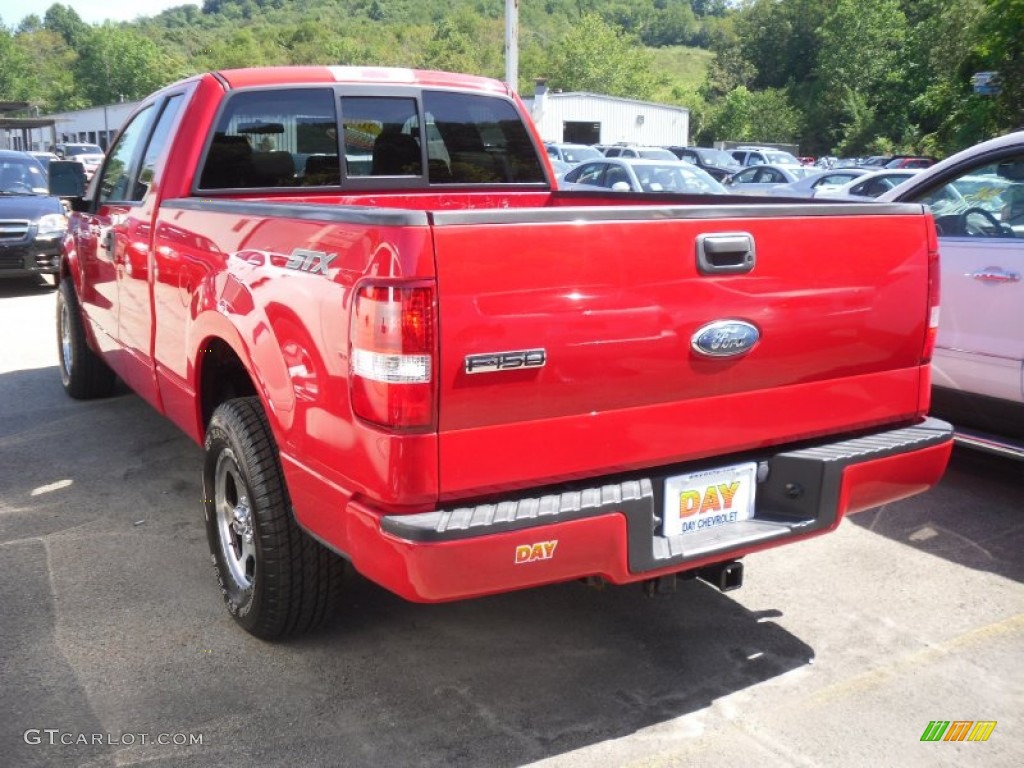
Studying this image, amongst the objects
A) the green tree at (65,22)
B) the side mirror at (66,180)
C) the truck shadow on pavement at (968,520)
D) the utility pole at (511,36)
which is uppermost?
the green tree at (65,22)

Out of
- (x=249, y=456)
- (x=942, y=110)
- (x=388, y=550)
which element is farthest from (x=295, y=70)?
(x=942, y=110)

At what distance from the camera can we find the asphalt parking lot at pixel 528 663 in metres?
2.92

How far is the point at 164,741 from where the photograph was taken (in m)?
2.92

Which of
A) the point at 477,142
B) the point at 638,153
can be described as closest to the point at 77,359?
the point at 477,142

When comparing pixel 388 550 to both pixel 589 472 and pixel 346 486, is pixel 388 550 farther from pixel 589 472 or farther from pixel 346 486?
pixel 589 472

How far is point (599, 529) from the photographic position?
2678mm

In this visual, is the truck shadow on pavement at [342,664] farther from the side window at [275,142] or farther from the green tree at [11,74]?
the green tree at [11,74]

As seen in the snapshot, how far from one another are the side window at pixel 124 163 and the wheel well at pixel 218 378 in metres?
1.32

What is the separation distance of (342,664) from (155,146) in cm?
274

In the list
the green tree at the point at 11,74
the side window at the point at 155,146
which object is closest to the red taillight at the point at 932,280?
the side window at the point at 155,146

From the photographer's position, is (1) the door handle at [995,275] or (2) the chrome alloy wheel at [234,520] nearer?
(2) the chrome alloy wheel at [234,520]

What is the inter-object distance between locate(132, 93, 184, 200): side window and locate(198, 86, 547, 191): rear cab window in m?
0.36

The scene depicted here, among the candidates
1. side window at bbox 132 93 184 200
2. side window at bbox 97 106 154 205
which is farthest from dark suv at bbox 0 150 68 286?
Result: side window at bbox 132 93 184 200

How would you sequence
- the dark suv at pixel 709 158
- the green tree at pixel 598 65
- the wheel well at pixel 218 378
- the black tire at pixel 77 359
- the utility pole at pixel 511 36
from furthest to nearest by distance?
the green tree at pixel 598 65
the dark suv at pixel 709 158
the utility pole at pixel 511 36
the black tire at pixel 77 359
the wheel well at pixel 218 378
